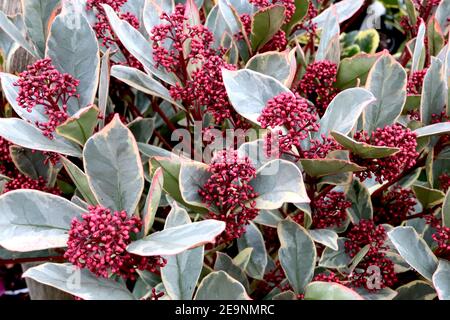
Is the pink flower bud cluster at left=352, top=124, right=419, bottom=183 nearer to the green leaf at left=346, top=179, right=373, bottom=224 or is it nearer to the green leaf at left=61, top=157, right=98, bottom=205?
the green leaf at left=346, top=179, right=373, bottom=224

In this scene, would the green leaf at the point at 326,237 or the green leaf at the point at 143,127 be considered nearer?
the green leaf at the point at 326,237

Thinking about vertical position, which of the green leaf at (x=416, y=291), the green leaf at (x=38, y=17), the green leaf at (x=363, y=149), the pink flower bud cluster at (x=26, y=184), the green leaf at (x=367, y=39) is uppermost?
the green leaf at (x=38, y=17)

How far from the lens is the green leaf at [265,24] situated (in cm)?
76

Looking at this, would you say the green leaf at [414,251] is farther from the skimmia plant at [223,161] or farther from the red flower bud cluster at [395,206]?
the red flower bud cluster at [395,206]

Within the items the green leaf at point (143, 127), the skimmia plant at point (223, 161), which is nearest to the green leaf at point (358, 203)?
the skimmia plant at point (223, 161)

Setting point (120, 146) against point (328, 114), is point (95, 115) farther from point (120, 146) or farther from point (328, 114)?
point (328, 114)

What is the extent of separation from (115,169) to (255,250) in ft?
0.95

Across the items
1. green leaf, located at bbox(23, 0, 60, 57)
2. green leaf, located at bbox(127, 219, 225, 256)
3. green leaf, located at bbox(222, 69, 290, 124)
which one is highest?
green leaf, located at bbox(23, 0, 60, 57)

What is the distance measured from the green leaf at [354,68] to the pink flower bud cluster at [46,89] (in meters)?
0.39

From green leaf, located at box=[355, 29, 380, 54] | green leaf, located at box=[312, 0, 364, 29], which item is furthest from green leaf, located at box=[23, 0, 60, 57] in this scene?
green leaf, located at box=[355, 29, 380, 54]

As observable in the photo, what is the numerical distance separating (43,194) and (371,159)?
1.30 ft

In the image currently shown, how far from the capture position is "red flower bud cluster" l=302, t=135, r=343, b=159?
0.66 meters

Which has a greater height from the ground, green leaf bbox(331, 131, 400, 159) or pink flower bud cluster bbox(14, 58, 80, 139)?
pink flower bud cluster bbox(14, 58, 80, 139)

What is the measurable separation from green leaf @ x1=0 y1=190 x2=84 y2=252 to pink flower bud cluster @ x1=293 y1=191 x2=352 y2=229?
1.08 ft
